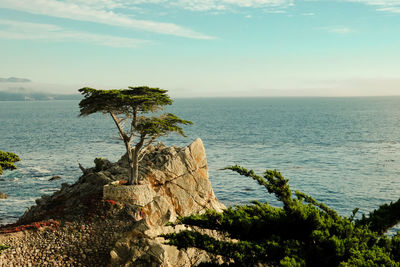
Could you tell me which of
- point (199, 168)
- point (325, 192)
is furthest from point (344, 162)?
point (199, 168)

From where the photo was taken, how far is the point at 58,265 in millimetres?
19094

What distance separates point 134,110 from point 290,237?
17.4m

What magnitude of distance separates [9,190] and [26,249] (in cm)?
2531

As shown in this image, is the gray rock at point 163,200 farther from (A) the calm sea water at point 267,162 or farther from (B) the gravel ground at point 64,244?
(A) the calm sea water at point 267,162

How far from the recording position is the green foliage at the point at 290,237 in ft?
33.3

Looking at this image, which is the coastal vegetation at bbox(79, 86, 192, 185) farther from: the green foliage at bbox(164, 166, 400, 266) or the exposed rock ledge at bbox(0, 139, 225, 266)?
the green foliage at bbox(164, 166, 400, 266)

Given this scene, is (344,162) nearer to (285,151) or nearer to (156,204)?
(285,151)

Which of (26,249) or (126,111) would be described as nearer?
(26,249)

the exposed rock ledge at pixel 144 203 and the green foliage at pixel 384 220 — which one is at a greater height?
the green foliage at pixel 384 220

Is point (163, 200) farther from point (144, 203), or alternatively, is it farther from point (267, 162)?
point (267, 162)

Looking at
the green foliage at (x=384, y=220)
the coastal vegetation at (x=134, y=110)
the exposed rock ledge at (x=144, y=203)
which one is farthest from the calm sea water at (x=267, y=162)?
the green foliage at (x=384, y=220)

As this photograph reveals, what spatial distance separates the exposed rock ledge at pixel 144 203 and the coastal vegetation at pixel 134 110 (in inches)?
87.2

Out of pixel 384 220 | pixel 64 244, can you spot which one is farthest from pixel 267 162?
pixel 384 220

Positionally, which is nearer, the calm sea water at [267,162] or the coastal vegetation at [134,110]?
the coastal vegetation at [134,110]
